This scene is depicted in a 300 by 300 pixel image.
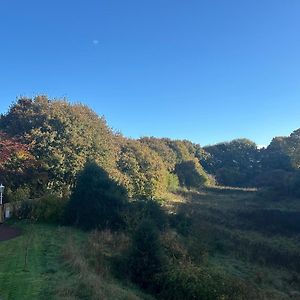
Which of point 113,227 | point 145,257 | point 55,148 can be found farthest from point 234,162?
point 145,257

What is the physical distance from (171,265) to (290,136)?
67.1 metres

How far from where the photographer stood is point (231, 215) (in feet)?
123

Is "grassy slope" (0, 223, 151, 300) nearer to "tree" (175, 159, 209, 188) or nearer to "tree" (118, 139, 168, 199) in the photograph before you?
"tree" (118, 139, 168, 199)

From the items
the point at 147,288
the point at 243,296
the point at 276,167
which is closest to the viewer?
the point at 243,296

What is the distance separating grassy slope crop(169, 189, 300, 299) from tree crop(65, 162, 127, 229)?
562 cm

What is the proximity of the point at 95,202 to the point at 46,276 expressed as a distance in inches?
475

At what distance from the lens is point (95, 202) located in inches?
981

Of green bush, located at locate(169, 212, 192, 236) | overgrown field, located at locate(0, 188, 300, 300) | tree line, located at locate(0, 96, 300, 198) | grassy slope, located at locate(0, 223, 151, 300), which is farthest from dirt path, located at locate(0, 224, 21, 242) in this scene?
green bush, located at locate(169, 212, 192, 236)

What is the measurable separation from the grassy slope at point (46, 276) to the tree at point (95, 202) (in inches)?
185

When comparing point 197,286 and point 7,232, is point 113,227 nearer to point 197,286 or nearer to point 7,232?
point 7,232

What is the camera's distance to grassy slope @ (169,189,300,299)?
1814cm

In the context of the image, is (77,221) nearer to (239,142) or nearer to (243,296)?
(243,296)

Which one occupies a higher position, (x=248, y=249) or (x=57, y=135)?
(x=57, y=135)

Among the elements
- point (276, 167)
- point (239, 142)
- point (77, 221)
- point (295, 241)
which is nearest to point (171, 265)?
point (77, 221)
